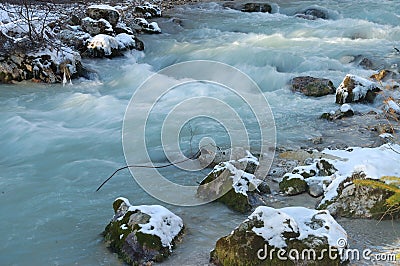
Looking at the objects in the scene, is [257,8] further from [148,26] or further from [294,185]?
[294,185]

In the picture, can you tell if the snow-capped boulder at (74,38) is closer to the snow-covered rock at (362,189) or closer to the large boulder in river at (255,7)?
the large boulder in river at (255,7)

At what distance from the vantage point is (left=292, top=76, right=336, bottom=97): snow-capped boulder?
30.2ft

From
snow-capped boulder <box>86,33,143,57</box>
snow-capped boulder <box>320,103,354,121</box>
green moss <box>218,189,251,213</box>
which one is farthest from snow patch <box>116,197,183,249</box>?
snow-capped boulder <box>86,33,143,57</box>

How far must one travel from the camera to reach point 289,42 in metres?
13.0

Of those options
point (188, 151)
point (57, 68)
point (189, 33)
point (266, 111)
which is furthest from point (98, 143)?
point (189, 33)

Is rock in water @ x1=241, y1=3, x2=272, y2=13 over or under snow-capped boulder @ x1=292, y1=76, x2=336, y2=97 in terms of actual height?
over

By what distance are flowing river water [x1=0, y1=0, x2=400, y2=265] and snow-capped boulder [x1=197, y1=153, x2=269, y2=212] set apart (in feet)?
0.46

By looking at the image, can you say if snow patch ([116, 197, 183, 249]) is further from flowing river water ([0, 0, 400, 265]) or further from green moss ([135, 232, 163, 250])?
flowing river water ([0, 0, 400, 265])

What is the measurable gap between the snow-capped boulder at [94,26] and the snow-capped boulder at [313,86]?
5891mm

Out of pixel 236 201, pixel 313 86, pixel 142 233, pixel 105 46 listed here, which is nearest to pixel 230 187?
pixel 236 201

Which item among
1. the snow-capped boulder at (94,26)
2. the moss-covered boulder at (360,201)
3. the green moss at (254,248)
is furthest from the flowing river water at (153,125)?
the snow-capped boulder at (94,26)

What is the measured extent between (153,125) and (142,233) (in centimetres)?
415

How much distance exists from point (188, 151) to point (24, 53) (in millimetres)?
5907

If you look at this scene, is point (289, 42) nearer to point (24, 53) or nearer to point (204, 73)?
point (204, 73)
